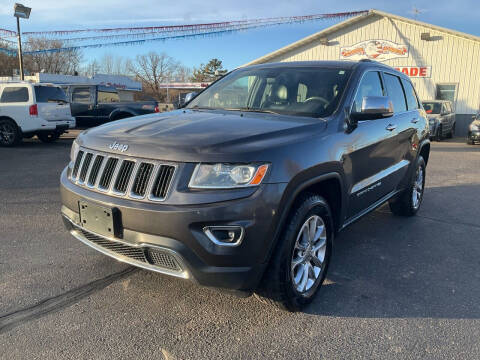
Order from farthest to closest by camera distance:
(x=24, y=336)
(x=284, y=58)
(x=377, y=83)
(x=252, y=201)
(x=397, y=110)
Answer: (x=284, y=58) → (x=397, y=110) → (x=377, y=83) → (x=24, y=336) → (x=252, y=201)

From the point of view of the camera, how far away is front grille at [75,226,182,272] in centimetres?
250

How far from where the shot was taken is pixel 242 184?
2424 millimetres

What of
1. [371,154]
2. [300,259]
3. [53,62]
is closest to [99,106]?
[371,154]

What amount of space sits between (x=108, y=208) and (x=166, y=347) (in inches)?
37.2

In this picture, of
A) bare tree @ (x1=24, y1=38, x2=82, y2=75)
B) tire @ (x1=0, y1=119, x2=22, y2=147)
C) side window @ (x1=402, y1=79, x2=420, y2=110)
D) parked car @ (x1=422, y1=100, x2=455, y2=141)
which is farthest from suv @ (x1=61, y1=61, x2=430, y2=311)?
bare tree @ (x1=24, y1=38, x2=82, y2=75)

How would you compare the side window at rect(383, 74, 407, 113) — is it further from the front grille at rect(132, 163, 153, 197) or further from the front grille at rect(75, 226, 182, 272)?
the front grille at rect(75, 226, 182, 272)

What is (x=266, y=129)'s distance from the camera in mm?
2818

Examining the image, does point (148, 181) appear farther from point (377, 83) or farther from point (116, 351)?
point (377, 83)

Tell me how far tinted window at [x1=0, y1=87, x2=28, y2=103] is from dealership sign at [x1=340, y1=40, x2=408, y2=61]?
16.0 meters

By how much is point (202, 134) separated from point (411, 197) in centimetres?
354

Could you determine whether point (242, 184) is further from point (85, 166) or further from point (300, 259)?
point (85, 166)

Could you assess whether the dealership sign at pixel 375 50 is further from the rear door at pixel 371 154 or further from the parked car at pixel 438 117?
the rear door at pixel 371 154

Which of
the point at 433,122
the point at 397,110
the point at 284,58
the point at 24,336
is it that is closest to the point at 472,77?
the point at 433,122

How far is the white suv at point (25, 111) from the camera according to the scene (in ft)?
38.7
